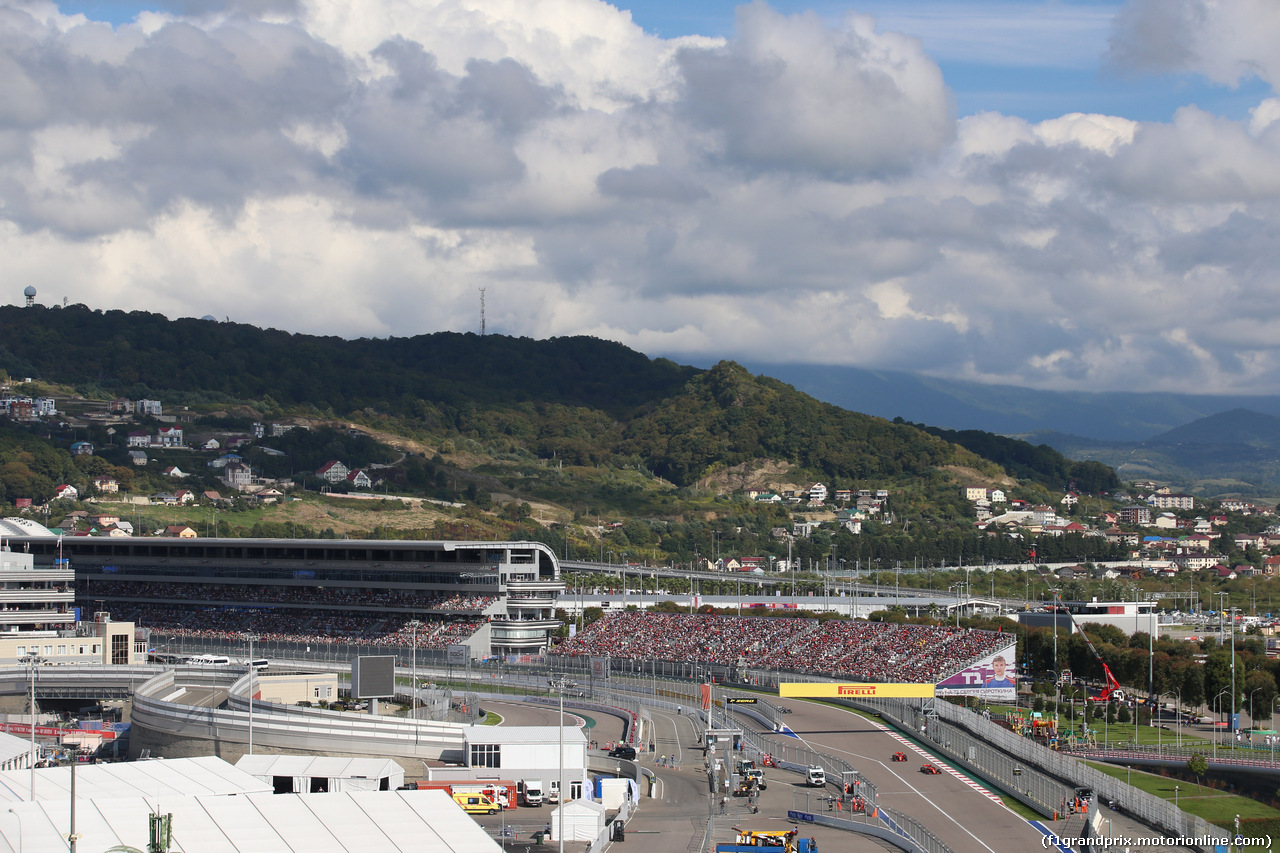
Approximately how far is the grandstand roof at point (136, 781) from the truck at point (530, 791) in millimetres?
10761

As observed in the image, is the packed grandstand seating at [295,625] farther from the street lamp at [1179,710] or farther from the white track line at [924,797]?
the street lamp at [1179,710]

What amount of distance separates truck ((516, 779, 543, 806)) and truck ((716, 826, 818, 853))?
10501mm

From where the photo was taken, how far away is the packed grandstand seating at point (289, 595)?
10644 centimetres

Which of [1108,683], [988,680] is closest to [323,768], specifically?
[988,680]

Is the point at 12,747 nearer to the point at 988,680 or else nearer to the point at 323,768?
the point at 323,768

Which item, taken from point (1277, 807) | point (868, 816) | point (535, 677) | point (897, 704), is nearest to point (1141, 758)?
point (1277, 807)

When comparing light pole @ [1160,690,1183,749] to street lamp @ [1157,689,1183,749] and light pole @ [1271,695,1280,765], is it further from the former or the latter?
light pole @ [1271,695,1280,765]

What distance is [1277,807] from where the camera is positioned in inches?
2163

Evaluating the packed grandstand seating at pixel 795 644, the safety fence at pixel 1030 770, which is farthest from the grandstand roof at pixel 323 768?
the packed grandstand seating at pixel 795 644

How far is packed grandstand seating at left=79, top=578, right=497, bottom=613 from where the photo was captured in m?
106

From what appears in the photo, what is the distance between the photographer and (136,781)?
4200 centimetres

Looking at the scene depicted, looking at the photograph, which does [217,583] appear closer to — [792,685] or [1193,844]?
[792,685]

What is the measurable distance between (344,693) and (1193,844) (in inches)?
2001

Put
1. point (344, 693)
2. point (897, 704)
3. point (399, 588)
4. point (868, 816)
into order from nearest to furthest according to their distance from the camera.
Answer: point (868, 816)
point (897, 704)
point (344, 693)
point (399, 588)
